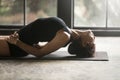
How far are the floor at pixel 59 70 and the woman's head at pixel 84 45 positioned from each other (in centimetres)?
21

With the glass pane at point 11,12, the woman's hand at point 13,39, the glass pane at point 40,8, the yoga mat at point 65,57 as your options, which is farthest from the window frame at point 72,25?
the woman's hand at point 13,39

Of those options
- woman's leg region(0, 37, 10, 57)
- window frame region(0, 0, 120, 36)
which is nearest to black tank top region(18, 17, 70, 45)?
woman's leg region(0, 37, 10, 57)

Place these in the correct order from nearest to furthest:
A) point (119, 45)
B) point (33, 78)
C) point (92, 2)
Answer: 1. point (33, 78)
2. point (119, 45)
3. point (92, 2)

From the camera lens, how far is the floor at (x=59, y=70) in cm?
283

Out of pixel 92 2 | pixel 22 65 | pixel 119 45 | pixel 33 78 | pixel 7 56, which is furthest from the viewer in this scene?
pixel 92 2

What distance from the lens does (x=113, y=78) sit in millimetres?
2799

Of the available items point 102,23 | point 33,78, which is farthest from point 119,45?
point 33,78

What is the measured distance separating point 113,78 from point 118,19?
2.34 metres

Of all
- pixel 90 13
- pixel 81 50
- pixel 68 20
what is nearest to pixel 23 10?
pixel 68 20

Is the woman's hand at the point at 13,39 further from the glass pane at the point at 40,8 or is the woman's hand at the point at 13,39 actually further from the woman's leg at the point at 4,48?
the glass pane at the point at 40,8

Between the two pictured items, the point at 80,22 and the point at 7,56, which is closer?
the point at 7,56

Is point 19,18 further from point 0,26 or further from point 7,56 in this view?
point 7,56

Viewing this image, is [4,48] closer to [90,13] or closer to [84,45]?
[84,45]

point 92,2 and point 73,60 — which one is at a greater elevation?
point 92,2
